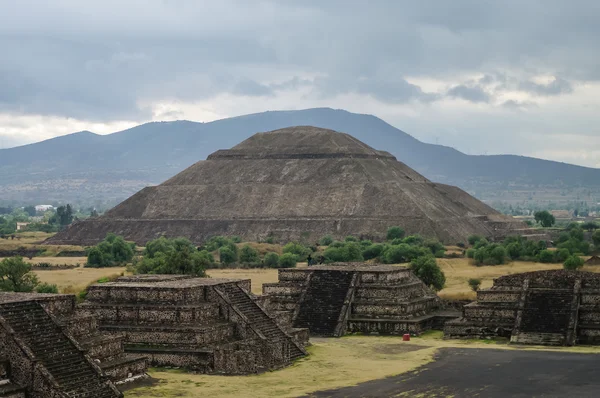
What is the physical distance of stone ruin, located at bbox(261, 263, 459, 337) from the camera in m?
51.4

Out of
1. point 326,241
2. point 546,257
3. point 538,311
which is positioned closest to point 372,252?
point 546,257

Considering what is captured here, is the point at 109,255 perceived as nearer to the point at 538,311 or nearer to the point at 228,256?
the point at 228,256

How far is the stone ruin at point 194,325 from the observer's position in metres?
38.6

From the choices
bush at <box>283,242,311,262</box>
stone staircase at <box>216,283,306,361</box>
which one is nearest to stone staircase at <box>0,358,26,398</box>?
stone staircase at <box>216,283,306,361</box>

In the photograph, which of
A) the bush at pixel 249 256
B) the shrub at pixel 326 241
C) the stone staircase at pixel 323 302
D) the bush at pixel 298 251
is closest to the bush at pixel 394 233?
the shrub at pixel 326 241

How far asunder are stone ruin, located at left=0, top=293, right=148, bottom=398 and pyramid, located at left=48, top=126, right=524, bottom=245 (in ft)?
324

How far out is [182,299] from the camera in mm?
40625

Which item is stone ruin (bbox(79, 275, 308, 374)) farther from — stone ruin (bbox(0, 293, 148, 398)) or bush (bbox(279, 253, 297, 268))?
bush (bbox(279, 253, 297, 268))

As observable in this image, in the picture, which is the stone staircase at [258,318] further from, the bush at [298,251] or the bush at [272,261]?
the bush at [298,251]

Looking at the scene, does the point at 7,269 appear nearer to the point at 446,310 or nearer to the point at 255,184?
the point at 446,310

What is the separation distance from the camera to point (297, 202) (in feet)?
501

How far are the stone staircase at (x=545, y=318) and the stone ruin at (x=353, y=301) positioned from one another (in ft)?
18.2

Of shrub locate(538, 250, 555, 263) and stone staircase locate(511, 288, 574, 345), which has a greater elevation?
shrub locate(538, 250, 555, 263)

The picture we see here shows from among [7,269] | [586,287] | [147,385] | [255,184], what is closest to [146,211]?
[255,184]
